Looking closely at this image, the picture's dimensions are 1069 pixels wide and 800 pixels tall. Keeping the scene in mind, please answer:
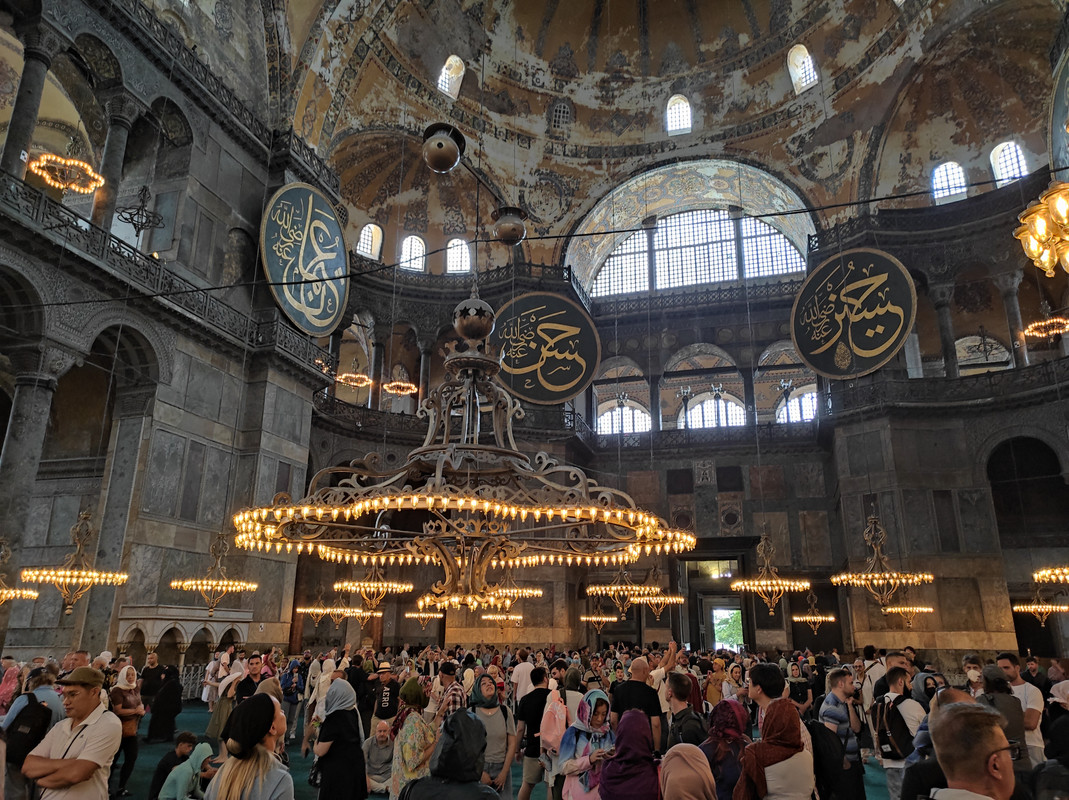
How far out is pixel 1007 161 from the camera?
15.5 m

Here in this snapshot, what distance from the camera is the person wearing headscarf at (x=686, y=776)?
100.0 inches

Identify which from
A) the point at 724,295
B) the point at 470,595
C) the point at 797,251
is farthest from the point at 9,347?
the point at 797,251

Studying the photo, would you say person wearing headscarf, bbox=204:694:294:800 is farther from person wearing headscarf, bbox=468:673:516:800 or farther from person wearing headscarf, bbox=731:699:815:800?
person wearing headscarf, bbox=468:673:516:800

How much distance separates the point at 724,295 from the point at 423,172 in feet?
28.6

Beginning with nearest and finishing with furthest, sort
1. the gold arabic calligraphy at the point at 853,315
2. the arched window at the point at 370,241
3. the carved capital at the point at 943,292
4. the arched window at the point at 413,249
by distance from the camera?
1. the gold arabic calligraphy at the point at 853,315
2. the carved capital at the point at 943,292
3. the arched window at the point at 370,241
4. the arched window at the point at 413,249

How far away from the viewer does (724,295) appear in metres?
19.8

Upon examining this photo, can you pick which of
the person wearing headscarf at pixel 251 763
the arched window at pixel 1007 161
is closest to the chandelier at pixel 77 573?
the person wearing headscarf at pixel 251 763

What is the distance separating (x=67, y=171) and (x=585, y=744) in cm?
1200

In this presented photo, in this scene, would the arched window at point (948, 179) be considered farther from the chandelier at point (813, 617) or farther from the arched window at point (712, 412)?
the chandelier at point (813, 617)

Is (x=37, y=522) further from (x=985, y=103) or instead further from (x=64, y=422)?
(x=985, y=103)

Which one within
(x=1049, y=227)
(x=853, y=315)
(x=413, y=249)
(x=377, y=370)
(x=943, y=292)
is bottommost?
(x=1049, y=227)

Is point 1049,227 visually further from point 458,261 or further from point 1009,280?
point 458,261

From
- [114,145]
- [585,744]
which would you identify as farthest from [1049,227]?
[114,145]

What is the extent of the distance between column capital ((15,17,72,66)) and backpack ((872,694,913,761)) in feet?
40.6
